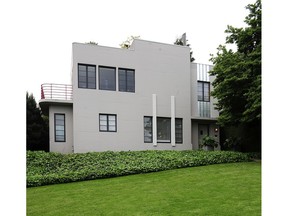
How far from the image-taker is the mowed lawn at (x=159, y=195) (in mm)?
5781

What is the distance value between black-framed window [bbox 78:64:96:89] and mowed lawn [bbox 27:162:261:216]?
5.35m

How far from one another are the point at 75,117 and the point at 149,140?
3911mm

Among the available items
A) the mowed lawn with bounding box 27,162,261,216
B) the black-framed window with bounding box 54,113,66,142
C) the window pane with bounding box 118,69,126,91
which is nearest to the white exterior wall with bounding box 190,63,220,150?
the window pane with bounding box 118,69,126,91

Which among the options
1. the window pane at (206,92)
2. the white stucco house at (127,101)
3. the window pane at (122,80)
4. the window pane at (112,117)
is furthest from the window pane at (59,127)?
the window pane at (206,92)

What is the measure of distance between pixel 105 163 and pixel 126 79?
4905 millimetres

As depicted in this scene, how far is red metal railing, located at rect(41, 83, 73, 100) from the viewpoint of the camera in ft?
44.7

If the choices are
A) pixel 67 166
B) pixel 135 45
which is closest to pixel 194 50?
pixel 135 45

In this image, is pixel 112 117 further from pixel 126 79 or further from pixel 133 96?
pixel 126 79

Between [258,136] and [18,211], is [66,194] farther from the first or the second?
[258,136]

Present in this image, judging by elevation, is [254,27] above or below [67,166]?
above
